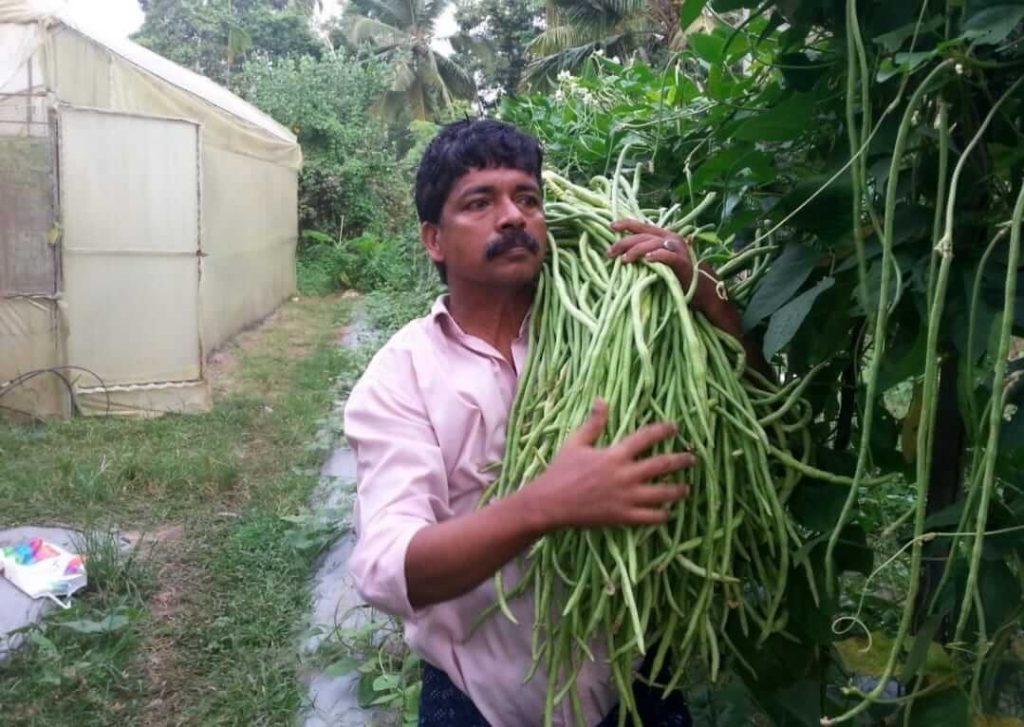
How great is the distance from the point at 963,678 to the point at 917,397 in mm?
334

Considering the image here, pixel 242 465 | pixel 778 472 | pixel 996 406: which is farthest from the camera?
pixel 242 465

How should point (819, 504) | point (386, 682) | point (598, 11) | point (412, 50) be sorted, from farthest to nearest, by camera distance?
point (412, 50) < point (598, 11) < point (386, 682) < point (819, 504)

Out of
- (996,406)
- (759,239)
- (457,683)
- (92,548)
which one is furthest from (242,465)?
(996,406)

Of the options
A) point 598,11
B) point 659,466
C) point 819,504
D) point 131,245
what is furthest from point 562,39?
point 659,466

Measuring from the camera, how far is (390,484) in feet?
3.97

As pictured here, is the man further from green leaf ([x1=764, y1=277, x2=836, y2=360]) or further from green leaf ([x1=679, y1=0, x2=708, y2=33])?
green leaf ([x1=679, y1=0, x2=708, y2=33])

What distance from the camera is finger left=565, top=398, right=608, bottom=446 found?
1048 mm

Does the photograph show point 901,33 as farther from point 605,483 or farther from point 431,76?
point 431,76

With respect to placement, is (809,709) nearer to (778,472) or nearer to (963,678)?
(963,678)

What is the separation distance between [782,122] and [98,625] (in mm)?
2922

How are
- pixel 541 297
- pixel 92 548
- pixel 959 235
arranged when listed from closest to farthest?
pixel 959 235 → pixel 541 297 → pixel 92 548

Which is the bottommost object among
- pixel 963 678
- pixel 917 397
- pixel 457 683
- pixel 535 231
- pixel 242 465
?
pixel 242 465

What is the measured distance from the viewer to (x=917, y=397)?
1186 millimetres

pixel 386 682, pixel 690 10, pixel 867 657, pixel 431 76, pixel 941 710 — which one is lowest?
pixel 386 682
